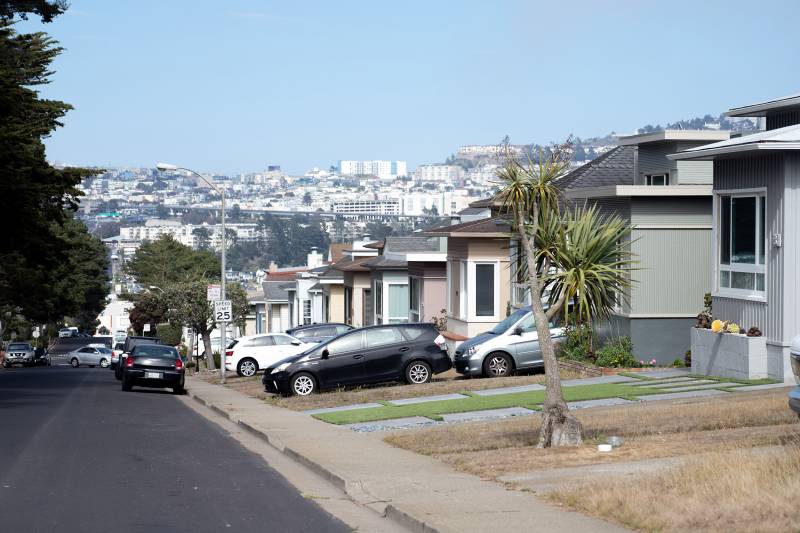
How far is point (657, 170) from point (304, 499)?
58.2 ft

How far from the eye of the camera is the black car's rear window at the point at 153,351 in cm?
3350

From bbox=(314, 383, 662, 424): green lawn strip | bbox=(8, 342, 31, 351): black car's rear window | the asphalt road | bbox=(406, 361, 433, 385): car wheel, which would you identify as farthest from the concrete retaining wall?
bbox=(8, 342, 31, 351): black car's rear window

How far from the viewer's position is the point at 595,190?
26484 mm

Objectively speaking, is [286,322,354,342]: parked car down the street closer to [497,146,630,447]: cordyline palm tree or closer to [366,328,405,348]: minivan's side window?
[366,328,405,348]: minivan's side window

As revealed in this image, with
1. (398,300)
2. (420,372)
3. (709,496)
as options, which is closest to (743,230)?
(420,372)

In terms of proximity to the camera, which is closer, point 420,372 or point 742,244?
point 742,244

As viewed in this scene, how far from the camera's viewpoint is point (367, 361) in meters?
27.3

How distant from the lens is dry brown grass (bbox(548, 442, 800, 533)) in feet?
30.0

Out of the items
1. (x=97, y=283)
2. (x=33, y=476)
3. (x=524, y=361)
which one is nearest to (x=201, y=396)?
(x=524, y=361)

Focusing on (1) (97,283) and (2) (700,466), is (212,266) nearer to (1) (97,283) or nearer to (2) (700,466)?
(1) (97,283)

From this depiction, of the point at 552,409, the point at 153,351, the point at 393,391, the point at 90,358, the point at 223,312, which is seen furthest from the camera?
the point at 90,358

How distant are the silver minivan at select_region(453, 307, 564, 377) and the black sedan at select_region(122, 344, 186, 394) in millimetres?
Answer: 9941

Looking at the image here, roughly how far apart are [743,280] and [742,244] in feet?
2.27

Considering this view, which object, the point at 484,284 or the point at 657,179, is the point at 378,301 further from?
the point at 657,179
